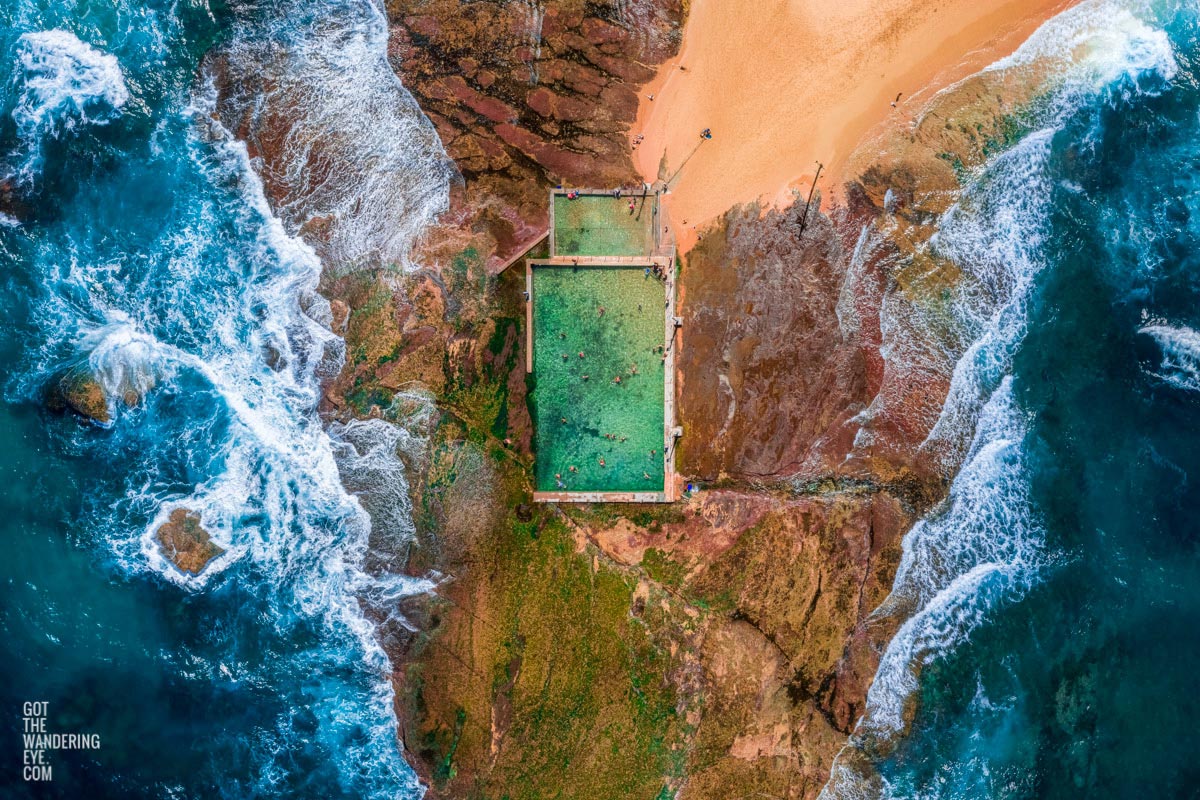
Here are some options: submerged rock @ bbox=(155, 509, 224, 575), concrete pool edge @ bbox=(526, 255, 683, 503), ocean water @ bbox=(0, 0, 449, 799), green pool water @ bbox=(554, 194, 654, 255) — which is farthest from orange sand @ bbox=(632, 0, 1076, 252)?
submerged rock @ bbox=(155, 509, 224, 575)

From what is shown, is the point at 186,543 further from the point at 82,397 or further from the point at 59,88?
the point at 59,88

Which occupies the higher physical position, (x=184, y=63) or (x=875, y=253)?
(x=184, y=63)

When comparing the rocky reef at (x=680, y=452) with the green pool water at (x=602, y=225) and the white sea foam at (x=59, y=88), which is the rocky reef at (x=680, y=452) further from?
the white sea foam at (x=59, y=88)

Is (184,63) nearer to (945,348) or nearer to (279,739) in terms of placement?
(279,739)

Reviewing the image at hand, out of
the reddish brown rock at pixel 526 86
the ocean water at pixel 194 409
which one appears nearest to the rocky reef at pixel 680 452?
the reddish brown rock at pixel 526 86

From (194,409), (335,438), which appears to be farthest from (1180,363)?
(194,409)

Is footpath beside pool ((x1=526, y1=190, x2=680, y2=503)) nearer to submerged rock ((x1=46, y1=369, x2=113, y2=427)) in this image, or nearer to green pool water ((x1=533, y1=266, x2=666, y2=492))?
green pool water ((x1=533, y1=266, x2=666, y2=492))

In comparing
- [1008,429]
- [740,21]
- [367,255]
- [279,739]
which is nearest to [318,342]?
[367,255]
